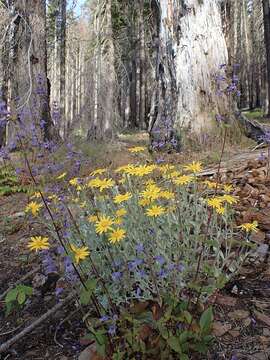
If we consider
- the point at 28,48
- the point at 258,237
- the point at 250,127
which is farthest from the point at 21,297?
the point at 28,48

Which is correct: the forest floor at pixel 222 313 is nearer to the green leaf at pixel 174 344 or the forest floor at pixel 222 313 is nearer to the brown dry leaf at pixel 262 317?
the brown dry leaf at pixel 262 317

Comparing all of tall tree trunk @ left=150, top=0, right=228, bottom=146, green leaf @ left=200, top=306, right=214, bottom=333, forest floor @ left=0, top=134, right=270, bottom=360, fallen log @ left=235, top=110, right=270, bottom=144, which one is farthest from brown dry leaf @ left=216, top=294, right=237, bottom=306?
fallen log @ left=235, top=110, right=270, bottom=144

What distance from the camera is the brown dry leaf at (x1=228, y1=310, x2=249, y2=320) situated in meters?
1.98

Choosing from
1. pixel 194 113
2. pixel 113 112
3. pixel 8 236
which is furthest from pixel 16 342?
pixel 113 112

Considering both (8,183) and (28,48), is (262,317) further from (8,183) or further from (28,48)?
(28,48)

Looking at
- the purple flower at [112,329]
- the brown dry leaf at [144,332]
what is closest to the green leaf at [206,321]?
the brown dry leaf at [144,332]

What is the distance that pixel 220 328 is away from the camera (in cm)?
190

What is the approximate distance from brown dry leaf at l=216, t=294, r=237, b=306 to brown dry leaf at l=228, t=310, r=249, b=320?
61 mm

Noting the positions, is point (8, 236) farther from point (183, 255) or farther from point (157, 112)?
point (157, 112)

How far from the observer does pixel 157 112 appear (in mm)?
6375

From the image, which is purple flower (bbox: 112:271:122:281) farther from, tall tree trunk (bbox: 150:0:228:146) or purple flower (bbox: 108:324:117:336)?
tall tree trunk (bbox: 150:0:228:146)

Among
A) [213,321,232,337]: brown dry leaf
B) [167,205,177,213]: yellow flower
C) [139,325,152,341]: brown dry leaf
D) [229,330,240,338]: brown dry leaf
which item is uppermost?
[167,205,177,213]: yellow flower

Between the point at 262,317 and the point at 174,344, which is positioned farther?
the point at 262,317

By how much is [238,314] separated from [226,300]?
11 centimetres
